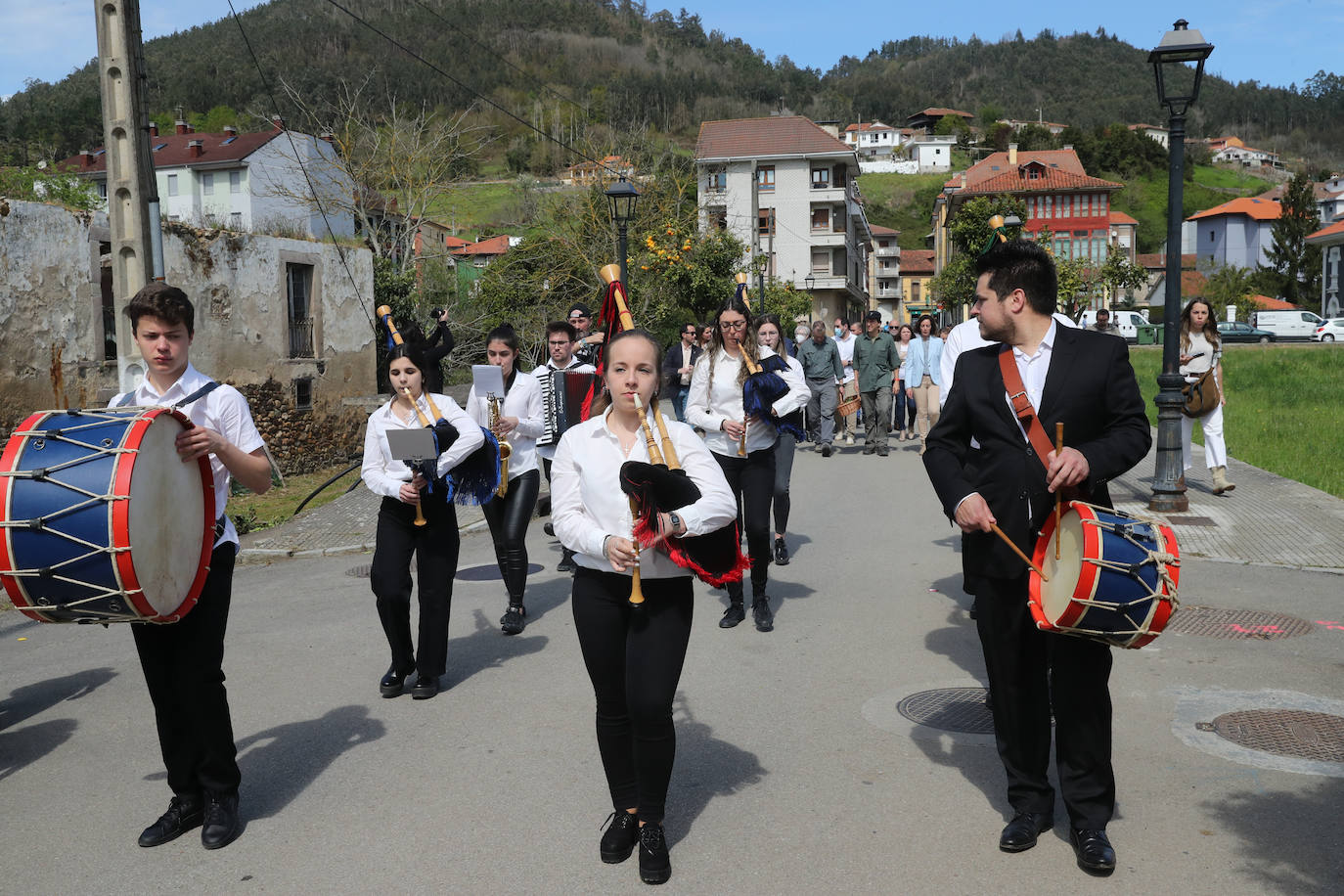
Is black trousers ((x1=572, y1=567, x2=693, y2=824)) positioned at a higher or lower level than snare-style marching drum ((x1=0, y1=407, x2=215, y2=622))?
lower

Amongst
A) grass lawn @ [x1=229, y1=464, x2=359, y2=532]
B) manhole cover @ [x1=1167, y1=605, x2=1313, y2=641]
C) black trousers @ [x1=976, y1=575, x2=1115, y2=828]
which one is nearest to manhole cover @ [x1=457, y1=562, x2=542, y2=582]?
grass lawn @ [x1=229, y1=464, x2=359, y2=532]

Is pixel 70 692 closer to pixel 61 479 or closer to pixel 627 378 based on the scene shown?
pixel 61 479

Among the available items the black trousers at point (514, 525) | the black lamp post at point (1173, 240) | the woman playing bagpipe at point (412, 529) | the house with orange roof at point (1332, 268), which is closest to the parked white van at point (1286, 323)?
the house with orange roof at point (1332, 268)

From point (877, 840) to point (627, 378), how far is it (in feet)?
6.35

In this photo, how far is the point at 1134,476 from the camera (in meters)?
13.8

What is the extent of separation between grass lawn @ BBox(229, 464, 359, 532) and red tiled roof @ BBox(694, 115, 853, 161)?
172ft

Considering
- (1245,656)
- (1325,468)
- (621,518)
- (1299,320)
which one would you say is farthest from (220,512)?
(1299,320)

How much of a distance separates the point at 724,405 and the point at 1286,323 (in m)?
62.3

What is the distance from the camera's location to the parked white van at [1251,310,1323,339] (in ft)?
196

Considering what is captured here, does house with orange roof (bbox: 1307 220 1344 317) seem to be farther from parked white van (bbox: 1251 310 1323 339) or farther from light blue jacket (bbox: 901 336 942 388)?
light blue jacket (bbox: 901 336 942 388)

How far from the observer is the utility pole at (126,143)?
32.7 feet

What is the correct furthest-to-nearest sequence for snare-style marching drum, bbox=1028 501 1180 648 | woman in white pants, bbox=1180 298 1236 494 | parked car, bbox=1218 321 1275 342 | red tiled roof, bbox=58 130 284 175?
1. red tiled roof, bbox=58 130 284 175
2. parked car, bbox=1218 321 1275 342
3. woman in white pants, bbox=1180 298 1236 494
4. snare-style marching drum, bbox=1028 501 1180 648

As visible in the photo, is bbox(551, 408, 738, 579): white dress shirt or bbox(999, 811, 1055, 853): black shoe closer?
bbox(551, 408, 738, 579): white dress shirt

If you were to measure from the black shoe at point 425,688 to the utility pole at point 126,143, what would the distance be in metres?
5.76
